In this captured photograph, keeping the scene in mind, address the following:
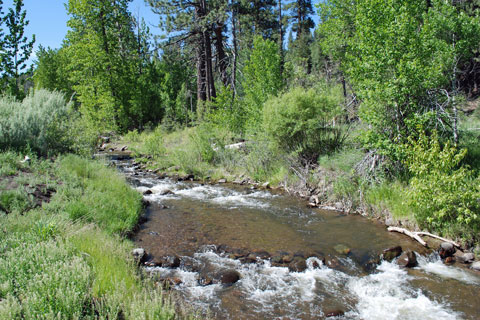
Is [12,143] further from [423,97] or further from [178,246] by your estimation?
[423,97]

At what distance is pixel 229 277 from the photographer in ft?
19.0

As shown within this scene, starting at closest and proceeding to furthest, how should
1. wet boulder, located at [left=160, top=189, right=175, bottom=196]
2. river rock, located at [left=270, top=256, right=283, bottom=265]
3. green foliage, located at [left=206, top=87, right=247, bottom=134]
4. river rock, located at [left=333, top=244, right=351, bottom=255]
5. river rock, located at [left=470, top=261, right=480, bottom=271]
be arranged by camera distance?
1. river rock, located at [left=470, top=261, right=480, bottom=271]
2. river rock, located at [left=270, top=256, right=283, bottom=265]
3. river rock, located at [left=333, top=244, right=351, bottom=255]
4. wet boulder, located at [left=160, top=189, right=175, bottom=196]
5. green foliage, located at [left=206, top=87, right=247, bottom=134]

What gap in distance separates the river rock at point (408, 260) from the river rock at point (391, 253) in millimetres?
138

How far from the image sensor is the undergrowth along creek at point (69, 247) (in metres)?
3.23

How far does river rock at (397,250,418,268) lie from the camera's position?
248 inches

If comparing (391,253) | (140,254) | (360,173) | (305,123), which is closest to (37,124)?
(140,254)

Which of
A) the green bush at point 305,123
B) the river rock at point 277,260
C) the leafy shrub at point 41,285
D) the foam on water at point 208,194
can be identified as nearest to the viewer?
the leafy shrub at point 41,285

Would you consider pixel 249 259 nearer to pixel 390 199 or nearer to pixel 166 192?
pixel 390 199

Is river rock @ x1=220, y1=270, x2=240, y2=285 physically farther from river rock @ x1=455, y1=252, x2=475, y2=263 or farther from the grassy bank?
river rock @ x1=455, y1=252, x2=475, y2=263

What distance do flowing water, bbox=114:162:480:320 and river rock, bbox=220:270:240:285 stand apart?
0.10m

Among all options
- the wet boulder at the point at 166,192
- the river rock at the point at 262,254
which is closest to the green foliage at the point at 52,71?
the wet boulder at the point at 166,192

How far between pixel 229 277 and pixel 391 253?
3.69 meters

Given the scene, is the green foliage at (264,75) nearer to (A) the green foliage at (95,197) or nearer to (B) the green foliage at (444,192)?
(A) the green foliage at (95,197)

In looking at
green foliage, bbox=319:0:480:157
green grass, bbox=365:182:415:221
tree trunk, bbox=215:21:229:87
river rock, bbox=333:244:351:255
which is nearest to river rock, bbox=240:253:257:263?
river rock, bbox=333:244:351:255
